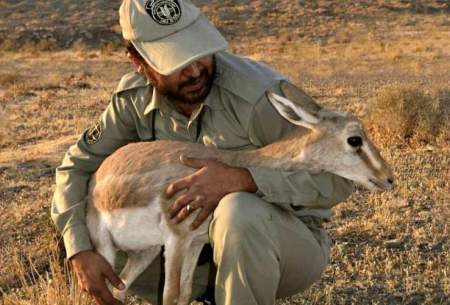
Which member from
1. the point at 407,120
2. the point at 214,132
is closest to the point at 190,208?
the point at 214,132

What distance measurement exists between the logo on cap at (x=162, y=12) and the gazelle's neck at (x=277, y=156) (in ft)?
2.51

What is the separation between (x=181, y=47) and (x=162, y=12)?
229mm

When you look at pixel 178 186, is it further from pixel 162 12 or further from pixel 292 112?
pixel 162 12

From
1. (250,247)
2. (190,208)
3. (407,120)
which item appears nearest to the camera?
(250,247)

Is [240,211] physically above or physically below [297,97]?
below

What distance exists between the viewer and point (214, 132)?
13.7 ft

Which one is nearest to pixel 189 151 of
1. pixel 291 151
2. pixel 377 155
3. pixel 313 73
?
pixel 291 151

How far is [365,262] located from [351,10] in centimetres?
3529

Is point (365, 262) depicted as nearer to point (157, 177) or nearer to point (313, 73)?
point (157, 177)

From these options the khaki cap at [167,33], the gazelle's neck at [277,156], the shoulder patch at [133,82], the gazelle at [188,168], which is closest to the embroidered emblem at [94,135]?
the shoulder patch at [133,82]

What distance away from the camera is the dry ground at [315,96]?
5.21m

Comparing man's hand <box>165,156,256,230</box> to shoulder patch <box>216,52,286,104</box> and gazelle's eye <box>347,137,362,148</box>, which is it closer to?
shoulder patch <box>216,52,286,104</box>

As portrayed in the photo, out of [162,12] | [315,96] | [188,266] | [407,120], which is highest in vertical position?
[162,12]

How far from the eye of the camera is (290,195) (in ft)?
12.2
